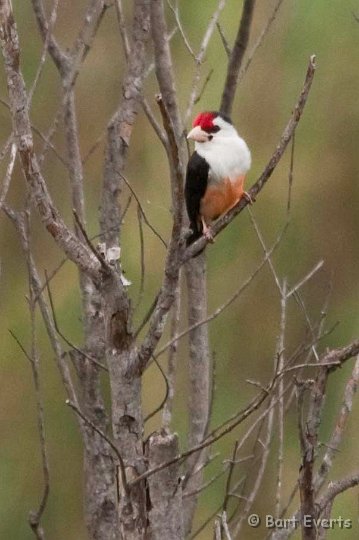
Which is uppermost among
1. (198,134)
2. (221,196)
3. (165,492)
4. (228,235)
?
(228,235)

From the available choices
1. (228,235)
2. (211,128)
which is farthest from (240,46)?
(228,235)

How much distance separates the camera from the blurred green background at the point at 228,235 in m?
3.14

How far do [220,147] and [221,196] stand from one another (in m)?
0.11

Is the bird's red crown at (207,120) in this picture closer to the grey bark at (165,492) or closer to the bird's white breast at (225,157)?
the bird's white breast at (225,157)

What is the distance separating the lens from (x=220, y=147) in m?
2.09

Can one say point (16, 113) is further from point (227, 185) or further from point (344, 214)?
point (344, 214)

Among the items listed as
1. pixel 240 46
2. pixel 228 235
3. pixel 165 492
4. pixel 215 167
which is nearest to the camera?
pixel 165 492

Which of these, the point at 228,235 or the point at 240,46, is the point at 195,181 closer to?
the point at 240,46

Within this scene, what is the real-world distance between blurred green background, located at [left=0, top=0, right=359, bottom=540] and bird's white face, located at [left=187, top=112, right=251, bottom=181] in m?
1.02

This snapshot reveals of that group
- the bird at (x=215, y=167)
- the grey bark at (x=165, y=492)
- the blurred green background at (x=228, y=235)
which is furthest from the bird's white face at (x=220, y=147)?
the blurred green background at (x=228, y=235)

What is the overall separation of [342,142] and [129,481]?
2.34m

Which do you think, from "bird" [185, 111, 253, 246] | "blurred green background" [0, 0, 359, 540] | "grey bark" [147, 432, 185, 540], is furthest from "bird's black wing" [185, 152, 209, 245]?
"blurred green background" [0, 0, 359, 540]

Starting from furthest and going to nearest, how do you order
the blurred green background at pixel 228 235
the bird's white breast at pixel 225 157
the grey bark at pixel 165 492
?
1. the blurred green background at pixel 228 235
2. the bird's white breast at pixel 225 157
3. the grey bark at pixel 165 492

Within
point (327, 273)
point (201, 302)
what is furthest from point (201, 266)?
point (327, 273)
